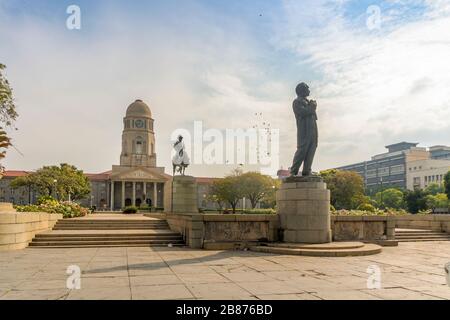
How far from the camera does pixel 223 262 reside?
37.4ft

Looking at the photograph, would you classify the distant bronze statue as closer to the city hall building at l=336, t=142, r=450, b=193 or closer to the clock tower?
the clock tower

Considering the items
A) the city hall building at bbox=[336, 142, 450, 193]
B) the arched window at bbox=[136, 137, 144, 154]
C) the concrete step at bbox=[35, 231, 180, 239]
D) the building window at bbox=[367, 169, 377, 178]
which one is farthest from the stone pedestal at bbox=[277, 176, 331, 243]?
the building window at bbox=[367, 169, 377, 178]

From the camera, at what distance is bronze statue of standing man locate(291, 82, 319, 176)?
626 inches

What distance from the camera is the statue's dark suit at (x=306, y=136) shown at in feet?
52.1

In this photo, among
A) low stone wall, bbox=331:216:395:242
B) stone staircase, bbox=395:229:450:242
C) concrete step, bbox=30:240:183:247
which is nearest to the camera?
concrete step, bbox=30:240:183:247

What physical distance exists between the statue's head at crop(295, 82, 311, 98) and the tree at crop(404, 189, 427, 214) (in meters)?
67.6

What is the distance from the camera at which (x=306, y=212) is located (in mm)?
14914

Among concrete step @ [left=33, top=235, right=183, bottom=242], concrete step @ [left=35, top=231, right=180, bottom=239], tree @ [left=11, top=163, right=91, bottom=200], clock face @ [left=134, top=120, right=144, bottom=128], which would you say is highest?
clock face @ [left=134, top=120, right=144, bottom=128]

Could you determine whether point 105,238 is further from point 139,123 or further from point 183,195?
point 139,123

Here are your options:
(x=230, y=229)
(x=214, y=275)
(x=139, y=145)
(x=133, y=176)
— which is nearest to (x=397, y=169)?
(x=139, y=145)
